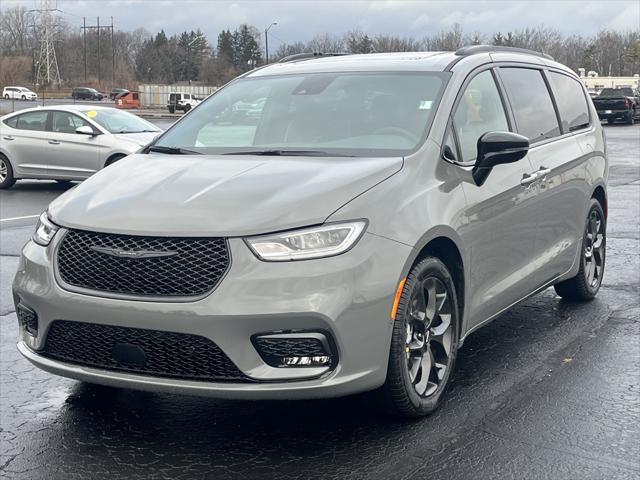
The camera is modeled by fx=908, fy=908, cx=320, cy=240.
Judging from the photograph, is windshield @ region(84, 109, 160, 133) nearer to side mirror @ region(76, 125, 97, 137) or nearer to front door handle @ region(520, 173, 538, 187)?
side mirror @ region(76, 125, 97, 137)

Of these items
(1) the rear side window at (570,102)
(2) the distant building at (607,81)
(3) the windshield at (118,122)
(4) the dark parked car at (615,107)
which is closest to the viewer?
(1) the rear side window at (570,102)

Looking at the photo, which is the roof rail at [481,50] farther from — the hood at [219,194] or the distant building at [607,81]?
the distant building at [607,81]

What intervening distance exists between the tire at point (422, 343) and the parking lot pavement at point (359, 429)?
12 centimetres

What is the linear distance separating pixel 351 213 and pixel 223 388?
Result: 91 centimetres

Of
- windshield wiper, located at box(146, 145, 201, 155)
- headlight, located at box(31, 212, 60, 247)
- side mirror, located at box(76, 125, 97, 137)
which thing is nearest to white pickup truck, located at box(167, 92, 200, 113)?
side mirror, located at box(76, 125, 97, 137)

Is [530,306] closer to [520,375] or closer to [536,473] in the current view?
[520,375]

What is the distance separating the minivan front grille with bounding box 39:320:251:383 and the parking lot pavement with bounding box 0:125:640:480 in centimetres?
38

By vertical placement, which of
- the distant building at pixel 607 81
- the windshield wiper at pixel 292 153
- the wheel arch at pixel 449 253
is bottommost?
the distant building at pixel 607 81

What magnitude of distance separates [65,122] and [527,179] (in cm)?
1280

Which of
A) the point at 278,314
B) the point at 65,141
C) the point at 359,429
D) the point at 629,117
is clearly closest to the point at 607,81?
the point at 629,117

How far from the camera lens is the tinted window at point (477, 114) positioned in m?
4.91

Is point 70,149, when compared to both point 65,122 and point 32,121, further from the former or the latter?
point 32,121

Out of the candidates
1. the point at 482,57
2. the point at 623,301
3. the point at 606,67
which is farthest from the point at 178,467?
the point at 606,67

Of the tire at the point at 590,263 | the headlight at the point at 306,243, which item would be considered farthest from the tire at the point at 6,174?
the headlight at the point at 306,243
